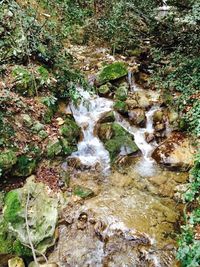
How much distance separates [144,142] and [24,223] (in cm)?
427

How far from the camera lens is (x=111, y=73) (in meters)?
10.3

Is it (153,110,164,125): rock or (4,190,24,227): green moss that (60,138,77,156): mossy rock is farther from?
(153,110,164,125): rock

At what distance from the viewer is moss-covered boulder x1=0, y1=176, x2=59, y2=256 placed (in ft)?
Answer: 17.5

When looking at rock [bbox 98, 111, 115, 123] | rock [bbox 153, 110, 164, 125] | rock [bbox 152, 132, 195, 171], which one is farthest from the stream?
rock [bbox 153, 110, 164, 125]

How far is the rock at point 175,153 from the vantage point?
7.66 m

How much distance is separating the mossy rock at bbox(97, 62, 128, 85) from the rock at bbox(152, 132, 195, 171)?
9.92ft

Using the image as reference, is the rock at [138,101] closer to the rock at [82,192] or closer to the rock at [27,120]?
the rock at [27,120]

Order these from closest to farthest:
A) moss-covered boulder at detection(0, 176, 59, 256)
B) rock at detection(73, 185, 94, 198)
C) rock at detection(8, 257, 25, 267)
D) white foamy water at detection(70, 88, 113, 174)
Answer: rock at detection(8, 257, 25, 267)
moss-covered boulder at detection(0, 176, 59, 256)
rock at detection(73, 185, 94, 198)
white foamy water at detection(70, 88, 113, 174)

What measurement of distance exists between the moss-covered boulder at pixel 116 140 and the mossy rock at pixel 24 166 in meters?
2.12

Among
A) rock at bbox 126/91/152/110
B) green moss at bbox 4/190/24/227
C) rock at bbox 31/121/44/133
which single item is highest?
rock at bbox 31/121/44/133

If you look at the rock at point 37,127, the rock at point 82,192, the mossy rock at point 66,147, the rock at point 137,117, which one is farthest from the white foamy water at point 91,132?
the rock at point 37,127

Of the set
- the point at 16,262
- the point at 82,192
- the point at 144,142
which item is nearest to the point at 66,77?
the point at 144,142

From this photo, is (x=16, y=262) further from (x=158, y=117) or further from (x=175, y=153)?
(x=158, y=117)

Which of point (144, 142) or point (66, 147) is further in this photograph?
point (144, 142)
